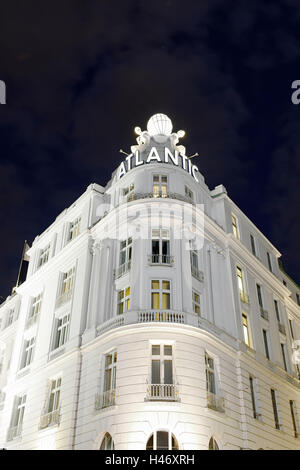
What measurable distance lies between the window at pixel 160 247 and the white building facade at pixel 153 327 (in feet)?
0.28

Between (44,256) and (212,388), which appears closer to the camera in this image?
(212,388)

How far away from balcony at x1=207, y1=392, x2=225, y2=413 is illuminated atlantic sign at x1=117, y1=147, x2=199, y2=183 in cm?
1827

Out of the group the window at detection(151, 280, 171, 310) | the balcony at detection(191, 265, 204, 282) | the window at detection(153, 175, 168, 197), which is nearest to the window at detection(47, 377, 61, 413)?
the window at detection(151, 280, 171, 310)

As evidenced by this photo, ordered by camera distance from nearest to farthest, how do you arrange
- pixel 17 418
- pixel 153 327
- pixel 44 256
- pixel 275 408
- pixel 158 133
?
pixel 153 327
pixel 275 408
pixel 17 418
pixel 158 133
pixel 44 256

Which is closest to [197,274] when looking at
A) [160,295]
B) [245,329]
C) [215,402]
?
[160,295]

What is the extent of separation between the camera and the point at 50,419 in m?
28.2

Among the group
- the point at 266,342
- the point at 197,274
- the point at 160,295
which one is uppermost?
the point at 197,274

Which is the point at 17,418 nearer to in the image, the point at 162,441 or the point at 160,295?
the point at 162,441

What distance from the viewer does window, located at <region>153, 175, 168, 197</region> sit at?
33156 millimetres

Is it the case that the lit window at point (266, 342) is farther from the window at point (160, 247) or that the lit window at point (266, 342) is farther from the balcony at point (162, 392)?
the balcony at point (162, 392)

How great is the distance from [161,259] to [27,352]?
15.1 metres

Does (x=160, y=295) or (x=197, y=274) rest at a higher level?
(x=197, y=274)
